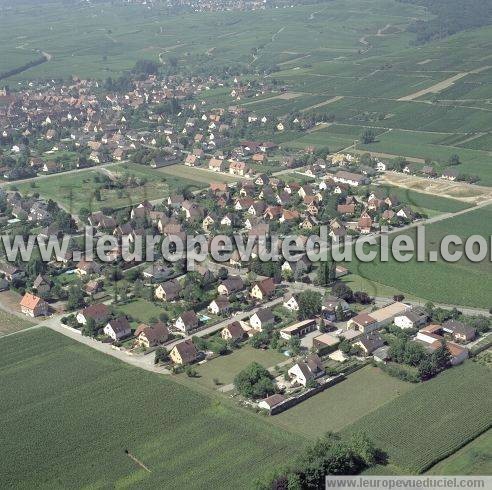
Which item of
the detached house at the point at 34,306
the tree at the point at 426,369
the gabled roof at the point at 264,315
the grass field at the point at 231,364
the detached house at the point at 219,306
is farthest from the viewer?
the detached house at the point at 34,306

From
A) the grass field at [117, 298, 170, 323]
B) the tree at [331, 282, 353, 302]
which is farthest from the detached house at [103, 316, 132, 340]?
the tree at [331, 282, 353, 302]

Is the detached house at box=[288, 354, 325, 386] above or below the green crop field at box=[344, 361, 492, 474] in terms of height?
above

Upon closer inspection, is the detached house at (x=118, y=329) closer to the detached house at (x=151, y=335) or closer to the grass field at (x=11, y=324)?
the detached house at (x=151, y=335)

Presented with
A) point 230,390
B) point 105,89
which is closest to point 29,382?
point 230,390

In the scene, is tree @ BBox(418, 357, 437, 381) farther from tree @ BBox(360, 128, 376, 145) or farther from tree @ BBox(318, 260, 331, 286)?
tree @ BBox(360, 128, 376, 145)

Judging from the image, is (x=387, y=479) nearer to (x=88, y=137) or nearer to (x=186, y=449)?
(x=186, y=449)

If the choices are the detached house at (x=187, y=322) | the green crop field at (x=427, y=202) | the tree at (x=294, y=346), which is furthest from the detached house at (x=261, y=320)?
the green crop field at (x=427, y=202)

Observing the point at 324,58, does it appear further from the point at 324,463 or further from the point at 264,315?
the point at 324,463
